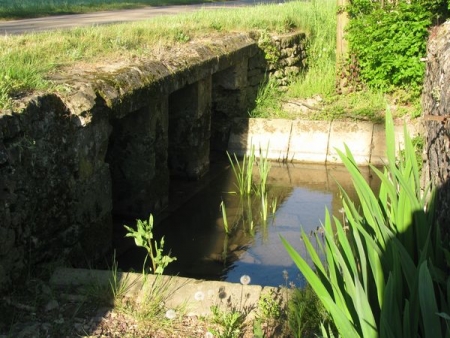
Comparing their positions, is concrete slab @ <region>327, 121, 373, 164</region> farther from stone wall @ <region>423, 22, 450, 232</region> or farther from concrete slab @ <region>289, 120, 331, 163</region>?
stone wall @ <region>423, 22, 450, 232</region>

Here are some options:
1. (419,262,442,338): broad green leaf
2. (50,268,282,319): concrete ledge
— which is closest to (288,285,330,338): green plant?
(50,268,282,319): concrete ledge

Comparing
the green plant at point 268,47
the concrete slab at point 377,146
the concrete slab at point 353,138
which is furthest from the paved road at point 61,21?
the concrete slab at point 377,146

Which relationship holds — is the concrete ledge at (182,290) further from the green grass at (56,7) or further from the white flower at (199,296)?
the green grass at (56,7)

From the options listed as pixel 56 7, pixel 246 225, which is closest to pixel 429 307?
pixel 246 225

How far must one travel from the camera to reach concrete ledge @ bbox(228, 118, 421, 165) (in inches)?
355

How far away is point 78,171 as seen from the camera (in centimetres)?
512

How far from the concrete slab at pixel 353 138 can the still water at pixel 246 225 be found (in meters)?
0.25

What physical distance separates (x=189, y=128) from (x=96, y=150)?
3012 mm

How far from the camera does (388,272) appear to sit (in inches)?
112

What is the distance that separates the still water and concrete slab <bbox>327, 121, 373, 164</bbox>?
0.82 feet

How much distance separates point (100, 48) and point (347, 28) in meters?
4.23

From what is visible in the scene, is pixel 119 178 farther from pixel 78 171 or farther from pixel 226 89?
pixel 226 89

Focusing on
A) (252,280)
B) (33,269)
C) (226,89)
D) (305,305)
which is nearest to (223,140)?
(226,89)

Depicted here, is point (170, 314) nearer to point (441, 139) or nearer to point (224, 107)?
point (441, 139)
